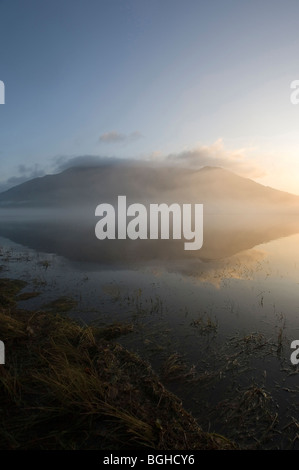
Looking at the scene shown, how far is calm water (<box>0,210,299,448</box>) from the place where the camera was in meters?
7.89

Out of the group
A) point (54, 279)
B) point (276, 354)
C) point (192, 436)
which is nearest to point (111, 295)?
point (54, 279)

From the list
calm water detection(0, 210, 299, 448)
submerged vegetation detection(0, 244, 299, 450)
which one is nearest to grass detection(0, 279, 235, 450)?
submerged vegetation detection(0, 244, 299, 450)

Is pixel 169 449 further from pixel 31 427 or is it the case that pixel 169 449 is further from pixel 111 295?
pixel 111 295

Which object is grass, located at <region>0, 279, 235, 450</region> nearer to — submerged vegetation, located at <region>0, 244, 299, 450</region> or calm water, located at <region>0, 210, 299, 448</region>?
submerged vegetation, located at <region>0, 244, 299, 450</region>

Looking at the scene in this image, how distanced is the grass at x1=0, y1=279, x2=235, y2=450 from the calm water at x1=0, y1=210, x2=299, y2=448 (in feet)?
3.85

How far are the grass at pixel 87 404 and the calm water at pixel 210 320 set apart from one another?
1.17m

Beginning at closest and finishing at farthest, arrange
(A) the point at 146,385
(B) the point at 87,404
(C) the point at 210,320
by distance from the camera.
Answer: (B) the point at 87,404
(A) the point at 146,385
(C) the point at 210,320

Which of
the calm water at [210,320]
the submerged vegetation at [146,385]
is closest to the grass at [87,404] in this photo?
the submerged vegetation at [146,385]

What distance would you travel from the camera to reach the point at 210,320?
541 inches

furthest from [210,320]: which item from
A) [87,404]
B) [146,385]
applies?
[87,404]

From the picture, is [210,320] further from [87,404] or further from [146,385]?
[87,404]

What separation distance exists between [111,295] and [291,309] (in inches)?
480

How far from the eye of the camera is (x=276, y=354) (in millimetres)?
10742

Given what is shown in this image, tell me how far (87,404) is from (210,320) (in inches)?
344
